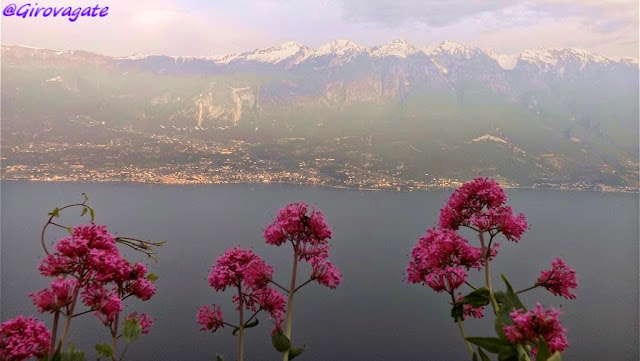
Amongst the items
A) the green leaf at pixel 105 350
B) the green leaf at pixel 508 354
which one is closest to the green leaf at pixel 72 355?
the green leaf at pixel 105 350

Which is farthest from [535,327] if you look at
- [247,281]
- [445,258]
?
[247,281]

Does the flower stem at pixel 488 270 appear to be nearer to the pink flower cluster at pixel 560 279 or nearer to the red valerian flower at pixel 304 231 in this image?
the pink flower cluster at pixel 560 279

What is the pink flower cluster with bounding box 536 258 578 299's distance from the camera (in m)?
3.14

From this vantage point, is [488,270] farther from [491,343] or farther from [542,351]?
[542,351]

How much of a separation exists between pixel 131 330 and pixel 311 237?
4.11ft

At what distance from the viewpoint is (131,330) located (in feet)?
8.59

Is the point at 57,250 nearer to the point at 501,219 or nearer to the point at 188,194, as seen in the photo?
the point at 501,219

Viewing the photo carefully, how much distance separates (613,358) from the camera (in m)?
45.8

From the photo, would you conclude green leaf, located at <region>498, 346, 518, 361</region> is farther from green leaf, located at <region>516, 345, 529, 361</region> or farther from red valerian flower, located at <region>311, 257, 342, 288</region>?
red valerian flower, located at <region>311, 257, 342, 288</region>

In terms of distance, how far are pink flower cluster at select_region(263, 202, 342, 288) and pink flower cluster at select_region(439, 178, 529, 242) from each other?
3.45 ft

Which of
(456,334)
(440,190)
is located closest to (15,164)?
(440,190)

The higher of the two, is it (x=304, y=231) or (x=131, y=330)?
(x=304, y=231)

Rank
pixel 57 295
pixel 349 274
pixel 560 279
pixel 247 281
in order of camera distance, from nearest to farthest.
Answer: pixel 57 295 < pixel 247 281 < pixel 560 279 < pixel 349 274

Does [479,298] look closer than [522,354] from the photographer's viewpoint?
No
